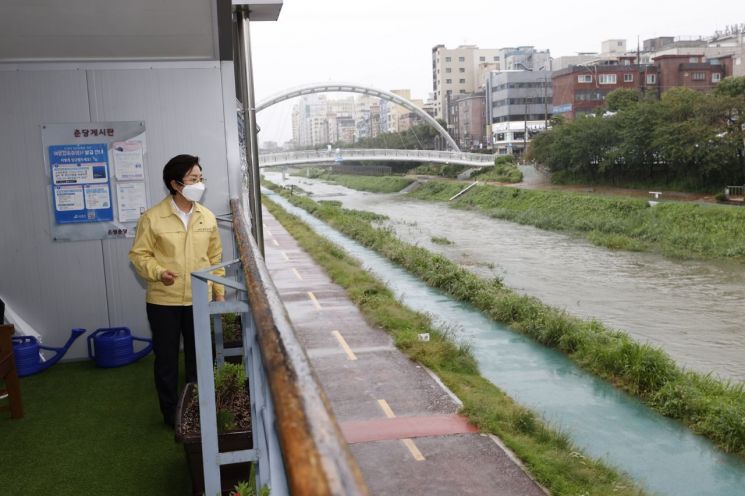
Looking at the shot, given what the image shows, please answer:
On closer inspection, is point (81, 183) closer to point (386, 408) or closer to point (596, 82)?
point (386, 408)

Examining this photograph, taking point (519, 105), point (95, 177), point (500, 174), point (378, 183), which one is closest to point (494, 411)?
point (95, 177)

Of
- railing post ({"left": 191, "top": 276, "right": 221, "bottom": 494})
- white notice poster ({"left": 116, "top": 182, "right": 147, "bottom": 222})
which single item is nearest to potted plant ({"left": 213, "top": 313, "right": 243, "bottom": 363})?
white notice poster ({"left": 116, "top": 182, "right": 147, "bottom": 222})

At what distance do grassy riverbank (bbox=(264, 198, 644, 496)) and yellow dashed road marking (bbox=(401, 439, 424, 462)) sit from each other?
2.18 feet

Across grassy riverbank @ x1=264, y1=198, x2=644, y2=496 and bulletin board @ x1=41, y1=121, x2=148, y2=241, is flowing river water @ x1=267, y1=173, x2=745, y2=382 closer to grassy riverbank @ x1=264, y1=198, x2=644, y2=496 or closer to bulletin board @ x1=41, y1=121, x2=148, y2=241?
grassy riverbank @ x1=264, y1=198, x2=644, y2=496

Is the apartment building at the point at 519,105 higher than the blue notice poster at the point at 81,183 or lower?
higher

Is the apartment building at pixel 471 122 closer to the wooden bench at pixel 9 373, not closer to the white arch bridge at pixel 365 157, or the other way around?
the white arch bridge at pixel 365 157

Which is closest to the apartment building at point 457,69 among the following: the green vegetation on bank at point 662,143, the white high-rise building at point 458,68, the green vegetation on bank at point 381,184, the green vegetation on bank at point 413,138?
the white high-rise building at point 458,68

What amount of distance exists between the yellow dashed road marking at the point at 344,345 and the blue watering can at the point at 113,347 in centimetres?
349

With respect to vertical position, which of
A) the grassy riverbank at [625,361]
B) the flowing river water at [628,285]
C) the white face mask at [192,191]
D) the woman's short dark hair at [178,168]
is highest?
the woman's short dark hair at [178,168]

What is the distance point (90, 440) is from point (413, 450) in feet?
8.19

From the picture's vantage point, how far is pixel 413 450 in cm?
580

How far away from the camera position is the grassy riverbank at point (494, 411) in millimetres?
5469

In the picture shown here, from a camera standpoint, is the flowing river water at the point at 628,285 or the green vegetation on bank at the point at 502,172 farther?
the green vegetation on bank at the point at 502,172

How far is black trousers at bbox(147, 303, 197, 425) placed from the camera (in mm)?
4027
